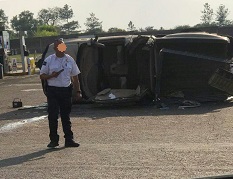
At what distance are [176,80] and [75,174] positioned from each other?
7296mm

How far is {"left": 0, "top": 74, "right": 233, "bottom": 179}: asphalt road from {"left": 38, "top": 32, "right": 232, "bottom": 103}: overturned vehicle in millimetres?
533

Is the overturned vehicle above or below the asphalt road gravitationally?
above

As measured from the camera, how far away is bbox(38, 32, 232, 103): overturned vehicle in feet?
42.5

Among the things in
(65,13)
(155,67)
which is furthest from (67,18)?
(155,67)

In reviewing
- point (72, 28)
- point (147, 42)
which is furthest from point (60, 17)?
point (147, 42)

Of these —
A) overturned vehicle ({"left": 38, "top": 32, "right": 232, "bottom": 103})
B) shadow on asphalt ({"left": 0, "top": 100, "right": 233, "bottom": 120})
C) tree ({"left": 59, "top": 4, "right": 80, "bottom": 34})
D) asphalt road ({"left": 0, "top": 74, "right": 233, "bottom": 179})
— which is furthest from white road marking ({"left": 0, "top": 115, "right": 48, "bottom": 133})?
tree ({"left": 59, "top": 4, "right": 80, "bottom": 34})

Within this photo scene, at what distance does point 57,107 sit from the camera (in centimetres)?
823

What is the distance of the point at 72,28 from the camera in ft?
521

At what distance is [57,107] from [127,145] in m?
1.39

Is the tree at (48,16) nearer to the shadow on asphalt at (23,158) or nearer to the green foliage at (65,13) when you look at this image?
the green foliage at (65,13)

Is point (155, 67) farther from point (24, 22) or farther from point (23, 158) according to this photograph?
point (24, 22)

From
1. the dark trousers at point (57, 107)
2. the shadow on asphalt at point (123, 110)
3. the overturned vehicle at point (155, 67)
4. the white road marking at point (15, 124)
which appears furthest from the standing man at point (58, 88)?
the overturned vehicle at point (155, 67)

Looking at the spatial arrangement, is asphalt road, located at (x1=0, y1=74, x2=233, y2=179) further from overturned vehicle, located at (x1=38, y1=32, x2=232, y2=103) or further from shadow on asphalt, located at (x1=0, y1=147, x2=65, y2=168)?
overturned vehicle, located at (x1=38, y1=32, x2=232, y2=103)

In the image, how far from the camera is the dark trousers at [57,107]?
8.17 meters
